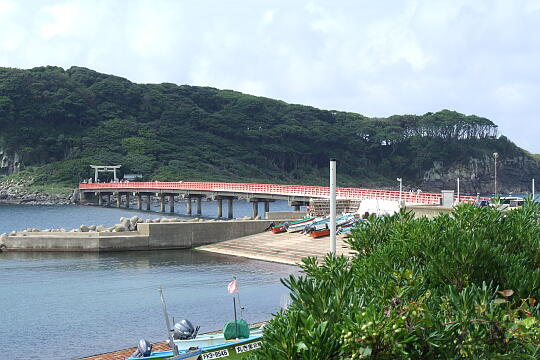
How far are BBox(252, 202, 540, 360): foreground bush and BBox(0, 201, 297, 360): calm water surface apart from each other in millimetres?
17391

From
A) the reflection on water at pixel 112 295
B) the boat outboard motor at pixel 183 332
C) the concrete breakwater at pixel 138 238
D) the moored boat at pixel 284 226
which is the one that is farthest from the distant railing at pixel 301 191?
the boat outboard motor at pixel 183 332

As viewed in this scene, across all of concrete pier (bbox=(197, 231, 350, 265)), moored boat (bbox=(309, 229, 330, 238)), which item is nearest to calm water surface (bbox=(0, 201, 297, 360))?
concrete pier (bbox=(197, 231, 350, 265))

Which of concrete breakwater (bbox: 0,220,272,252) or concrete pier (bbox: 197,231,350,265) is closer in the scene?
concrete pier (bbox: 197,231,350,265)

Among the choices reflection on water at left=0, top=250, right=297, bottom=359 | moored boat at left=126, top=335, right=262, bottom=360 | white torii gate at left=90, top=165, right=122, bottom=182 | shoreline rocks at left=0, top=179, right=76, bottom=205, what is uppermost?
white torii gate at left=90, top=165, right=122, bottom=182

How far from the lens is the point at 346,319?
8781mm

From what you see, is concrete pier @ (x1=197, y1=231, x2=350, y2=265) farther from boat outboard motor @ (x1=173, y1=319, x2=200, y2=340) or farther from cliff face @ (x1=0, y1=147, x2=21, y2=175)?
cliff face @ (x1=0, y1=147, x2=21, y2=175)

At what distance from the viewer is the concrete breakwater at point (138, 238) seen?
5675 cm

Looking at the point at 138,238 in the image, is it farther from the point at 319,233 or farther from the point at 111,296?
the point at 111,296

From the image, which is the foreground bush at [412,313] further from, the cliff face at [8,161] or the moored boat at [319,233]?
the cliff face at [8,161]

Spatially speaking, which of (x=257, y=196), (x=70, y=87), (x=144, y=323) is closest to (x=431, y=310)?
(x=144, y=323)

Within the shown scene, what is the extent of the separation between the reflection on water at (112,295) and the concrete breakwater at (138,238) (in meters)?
1.04

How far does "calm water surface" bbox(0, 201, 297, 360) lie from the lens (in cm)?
2948

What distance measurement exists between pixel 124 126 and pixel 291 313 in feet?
587

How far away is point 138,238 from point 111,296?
18420 mm
